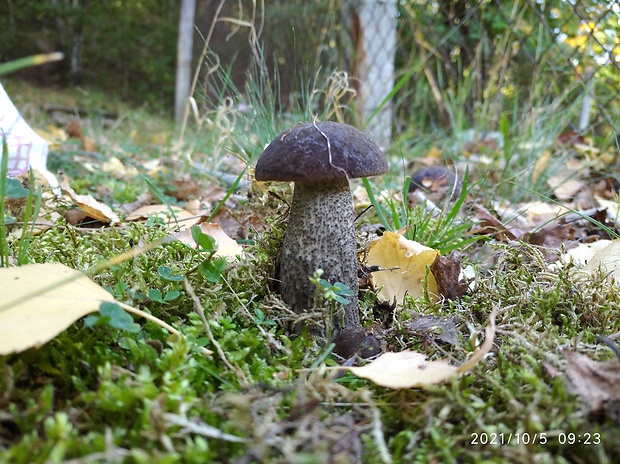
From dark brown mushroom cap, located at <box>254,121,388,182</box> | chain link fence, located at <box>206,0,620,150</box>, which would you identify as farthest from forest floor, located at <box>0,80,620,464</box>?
chain link fence, located at <box>206,0,620,150</box>

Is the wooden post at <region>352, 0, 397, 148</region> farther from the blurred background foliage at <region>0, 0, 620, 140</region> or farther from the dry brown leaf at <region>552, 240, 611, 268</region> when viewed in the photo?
the dry brown leaf at <region>552, 240, 611, 268</region>

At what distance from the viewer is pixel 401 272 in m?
1.50

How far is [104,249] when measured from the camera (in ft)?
5.14

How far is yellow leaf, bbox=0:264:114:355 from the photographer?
0.74 metres

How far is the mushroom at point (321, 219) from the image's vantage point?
1.14 m

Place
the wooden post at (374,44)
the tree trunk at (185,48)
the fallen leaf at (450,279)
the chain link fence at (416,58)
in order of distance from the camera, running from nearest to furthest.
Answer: the fallen leaf at (450,279) < the chain link fence at (416,58) < the wooden post at (374,44) < the tree trunk at (185,48)

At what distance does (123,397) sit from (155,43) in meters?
15.0

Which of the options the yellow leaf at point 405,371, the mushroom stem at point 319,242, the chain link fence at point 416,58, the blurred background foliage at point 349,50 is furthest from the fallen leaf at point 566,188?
the yellow leaf at point 405,371

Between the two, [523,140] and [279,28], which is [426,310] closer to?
[523,140]

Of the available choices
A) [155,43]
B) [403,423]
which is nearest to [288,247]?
[403,423]

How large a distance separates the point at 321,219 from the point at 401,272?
15.4 inches

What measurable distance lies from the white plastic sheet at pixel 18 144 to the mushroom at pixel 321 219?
1.05 meters
